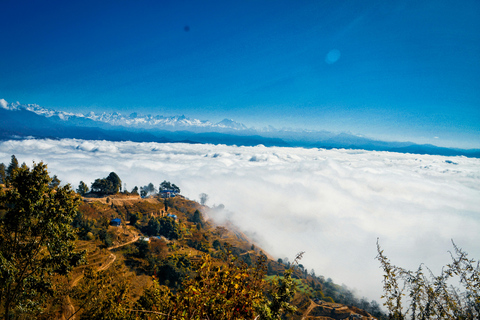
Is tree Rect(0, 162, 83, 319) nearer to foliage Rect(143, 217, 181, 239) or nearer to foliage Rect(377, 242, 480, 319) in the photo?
foliage Rect(377, 242, 480, 319)

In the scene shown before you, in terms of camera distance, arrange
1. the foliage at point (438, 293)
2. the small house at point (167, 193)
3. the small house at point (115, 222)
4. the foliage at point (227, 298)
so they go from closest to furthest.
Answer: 1. the foliage at point (227, 298)
2. the foliage at point (438, 293)
3. the small house at point (115, 222)
4. the small house at point (167, 193)

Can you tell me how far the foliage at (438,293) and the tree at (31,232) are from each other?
40.6 ft

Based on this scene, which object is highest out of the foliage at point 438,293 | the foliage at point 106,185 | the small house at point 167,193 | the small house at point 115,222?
the foliage at point 438,293

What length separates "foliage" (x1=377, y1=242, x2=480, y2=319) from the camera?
604 cm

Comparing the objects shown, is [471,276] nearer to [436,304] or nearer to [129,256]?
[436,304]

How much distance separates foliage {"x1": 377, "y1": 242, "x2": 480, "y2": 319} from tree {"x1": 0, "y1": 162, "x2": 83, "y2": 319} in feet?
40.6

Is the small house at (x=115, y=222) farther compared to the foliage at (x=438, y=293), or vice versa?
the small house at (x=115, y=222)

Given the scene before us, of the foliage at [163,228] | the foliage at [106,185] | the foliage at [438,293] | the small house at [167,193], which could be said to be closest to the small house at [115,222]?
the foliage at [163,228]

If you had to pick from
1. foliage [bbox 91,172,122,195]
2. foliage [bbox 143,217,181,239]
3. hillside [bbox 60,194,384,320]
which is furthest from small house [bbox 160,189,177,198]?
foliage [bbox 143,217,181,239]

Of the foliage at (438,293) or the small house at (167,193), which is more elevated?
the foliage at (438,293)

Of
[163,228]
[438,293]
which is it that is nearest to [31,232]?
[438,293]

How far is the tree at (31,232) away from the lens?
7801 mm

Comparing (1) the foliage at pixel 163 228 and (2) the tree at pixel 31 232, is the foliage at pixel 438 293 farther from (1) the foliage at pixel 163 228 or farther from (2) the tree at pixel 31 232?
(1) the foliage at pixel 163 228

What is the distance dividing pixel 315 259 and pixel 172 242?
119141 millimetres
